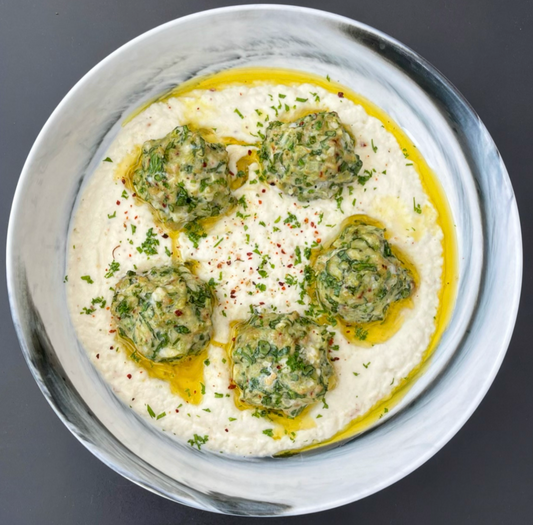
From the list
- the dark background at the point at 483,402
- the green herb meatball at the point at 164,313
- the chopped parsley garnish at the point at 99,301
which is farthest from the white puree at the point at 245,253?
the dark background at the point at 483,402

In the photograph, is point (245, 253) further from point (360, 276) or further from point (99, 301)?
point (99, 301)

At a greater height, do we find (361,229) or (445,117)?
(445,117)

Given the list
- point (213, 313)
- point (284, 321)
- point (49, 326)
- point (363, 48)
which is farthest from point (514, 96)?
point (49, 326)

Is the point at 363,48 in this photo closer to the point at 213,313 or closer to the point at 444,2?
the point at 444,2

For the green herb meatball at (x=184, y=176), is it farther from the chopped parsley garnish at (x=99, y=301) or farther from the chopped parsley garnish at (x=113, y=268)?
the chopped parsley garnish at (x=99, y=301)

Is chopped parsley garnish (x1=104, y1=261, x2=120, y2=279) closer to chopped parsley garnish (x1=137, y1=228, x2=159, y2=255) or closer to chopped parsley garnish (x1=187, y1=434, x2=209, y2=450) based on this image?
chopped parsley garnish (x1=137, y1=228, x2=159, y2=255)

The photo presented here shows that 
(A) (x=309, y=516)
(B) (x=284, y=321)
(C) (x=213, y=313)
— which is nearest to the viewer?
(B) (x=284, y=321)

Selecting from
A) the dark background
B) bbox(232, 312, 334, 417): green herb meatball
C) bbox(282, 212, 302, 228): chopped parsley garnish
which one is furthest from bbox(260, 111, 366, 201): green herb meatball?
the dark background
